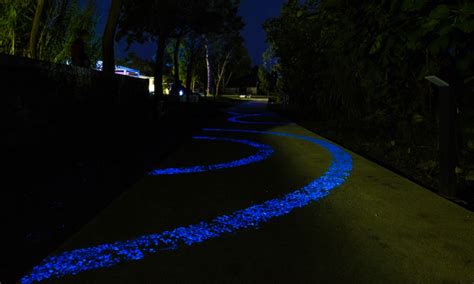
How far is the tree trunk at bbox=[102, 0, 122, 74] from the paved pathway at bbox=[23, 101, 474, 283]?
6.98 meters

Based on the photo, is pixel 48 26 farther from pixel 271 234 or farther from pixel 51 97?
pixel 271 234

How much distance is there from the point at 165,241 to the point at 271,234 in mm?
1043

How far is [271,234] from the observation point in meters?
4.06

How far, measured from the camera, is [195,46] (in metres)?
40.2

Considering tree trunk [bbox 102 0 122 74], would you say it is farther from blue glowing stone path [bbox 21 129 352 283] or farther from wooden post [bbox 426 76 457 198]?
wooden post [bbox 426 76 457 198]

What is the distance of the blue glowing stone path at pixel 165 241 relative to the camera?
327 centimetres

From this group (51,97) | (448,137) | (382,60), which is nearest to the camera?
(382,60)

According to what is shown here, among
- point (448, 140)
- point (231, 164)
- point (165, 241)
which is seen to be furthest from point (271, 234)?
point (231, 164)

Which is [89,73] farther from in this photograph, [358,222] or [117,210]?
[358,222]

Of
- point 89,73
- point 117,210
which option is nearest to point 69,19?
point 89,73

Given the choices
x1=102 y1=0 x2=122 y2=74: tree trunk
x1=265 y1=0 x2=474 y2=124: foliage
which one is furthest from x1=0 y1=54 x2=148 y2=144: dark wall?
x1=265 y1=0 x2=474 y2=124: foliage

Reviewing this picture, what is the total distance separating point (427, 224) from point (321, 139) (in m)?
8.62

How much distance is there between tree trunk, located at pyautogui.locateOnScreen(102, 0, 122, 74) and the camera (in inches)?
498

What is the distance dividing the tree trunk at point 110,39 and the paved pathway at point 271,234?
698 cm
